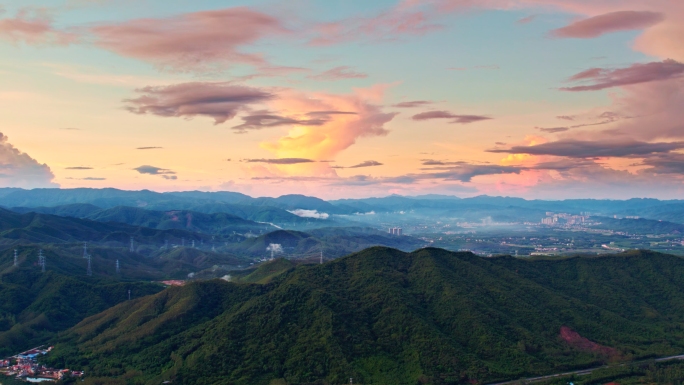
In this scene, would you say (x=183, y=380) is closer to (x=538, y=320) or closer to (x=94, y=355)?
(x=94, y=355)

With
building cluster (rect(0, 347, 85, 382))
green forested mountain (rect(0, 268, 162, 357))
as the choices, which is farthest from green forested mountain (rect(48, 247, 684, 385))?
green forested mountain (rect(0, 268, 162, 357))

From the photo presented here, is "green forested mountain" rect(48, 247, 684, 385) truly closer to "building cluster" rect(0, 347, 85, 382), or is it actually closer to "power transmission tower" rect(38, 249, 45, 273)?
"building cluster" rect(0, 347, 85, 382)

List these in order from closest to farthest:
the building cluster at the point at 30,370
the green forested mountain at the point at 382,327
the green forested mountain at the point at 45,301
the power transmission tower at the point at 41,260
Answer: the green forested mountain at the point at 382,327, the building cluster at the point at 30,370, the green forested mountain at the point at 45,301, the power transmission tower at the point at 41,260

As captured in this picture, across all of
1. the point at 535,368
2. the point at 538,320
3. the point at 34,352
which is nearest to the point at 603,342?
the point at 538,320

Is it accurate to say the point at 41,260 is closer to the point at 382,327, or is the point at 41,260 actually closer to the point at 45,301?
the point at 45,301

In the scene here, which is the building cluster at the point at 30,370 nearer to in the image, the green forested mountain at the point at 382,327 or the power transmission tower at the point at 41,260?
the green forested mountain at the point at 382,327

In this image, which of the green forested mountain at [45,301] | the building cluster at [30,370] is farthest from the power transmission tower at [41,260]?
the building cluster at [30,370]
